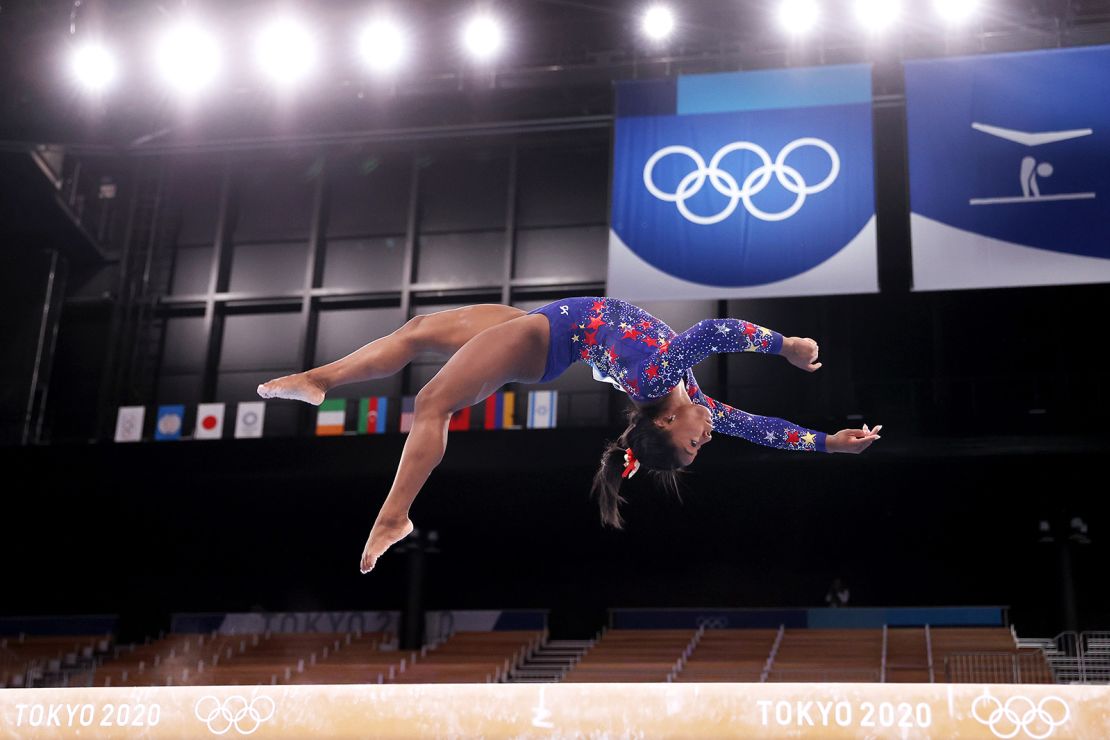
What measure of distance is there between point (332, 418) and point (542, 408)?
254 centimetres

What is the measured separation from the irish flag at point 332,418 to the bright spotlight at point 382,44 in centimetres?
385

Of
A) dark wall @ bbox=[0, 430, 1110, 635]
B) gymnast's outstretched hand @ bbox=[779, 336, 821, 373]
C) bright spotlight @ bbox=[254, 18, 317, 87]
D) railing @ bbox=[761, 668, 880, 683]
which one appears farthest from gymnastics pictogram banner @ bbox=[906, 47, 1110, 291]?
bright spotlight @ bbox=[254, 18, 317, 87]

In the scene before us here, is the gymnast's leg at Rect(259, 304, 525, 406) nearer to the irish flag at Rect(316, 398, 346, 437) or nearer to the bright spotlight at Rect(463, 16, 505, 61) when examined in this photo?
the bright spotlight at Rect(463, 16, 505, 61)

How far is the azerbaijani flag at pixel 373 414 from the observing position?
13.0 metres

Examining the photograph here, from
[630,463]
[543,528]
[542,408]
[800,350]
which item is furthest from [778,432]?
[543,528]

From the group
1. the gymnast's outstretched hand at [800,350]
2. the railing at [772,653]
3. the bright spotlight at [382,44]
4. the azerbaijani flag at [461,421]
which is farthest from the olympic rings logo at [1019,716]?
the bright spotlight at [382,44]

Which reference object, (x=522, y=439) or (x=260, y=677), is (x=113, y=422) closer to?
(x=260, y=677)

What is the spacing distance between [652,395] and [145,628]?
12.9 m

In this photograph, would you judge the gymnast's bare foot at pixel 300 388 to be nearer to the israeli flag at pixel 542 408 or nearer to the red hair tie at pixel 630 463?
the red hair tie at pixel 630 463

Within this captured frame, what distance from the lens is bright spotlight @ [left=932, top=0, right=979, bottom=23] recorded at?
11.1m

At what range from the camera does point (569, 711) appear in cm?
416

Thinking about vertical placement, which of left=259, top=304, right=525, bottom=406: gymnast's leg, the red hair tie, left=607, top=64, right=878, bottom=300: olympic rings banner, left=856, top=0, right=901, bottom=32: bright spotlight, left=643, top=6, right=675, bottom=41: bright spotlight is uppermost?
left=643, top=6, right=675, bottom=41: bright spotlight

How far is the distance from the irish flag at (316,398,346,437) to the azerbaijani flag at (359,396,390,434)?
0.23 m

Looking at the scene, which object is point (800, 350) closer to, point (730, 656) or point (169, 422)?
point (730, 656)
